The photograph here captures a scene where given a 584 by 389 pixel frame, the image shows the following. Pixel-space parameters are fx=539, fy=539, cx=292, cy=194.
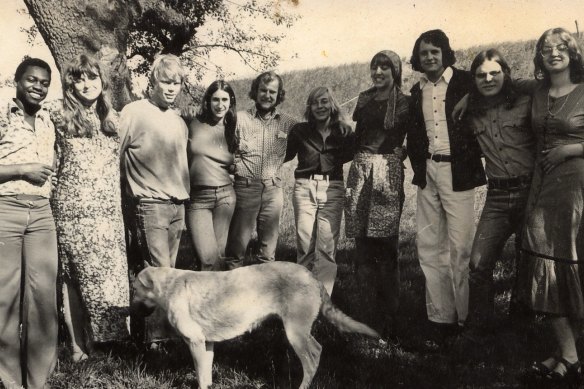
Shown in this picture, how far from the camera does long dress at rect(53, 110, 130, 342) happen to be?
437cm

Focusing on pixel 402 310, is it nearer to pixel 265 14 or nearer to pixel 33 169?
pixel 33 169

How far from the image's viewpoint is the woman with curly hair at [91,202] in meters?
4.36

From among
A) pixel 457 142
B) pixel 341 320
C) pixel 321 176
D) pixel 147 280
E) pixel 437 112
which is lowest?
pixel 341 320

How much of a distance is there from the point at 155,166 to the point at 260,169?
1.33 metres

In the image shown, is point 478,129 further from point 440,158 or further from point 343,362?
point 343,362

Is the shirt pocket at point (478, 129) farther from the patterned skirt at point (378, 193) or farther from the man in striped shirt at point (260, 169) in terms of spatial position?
the man in striped shirt at point (260, 169)

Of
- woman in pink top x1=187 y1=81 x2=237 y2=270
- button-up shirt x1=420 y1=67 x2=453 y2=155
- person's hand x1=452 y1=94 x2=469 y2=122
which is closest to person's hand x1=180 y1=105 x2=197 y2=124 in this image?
woman in pink top x1=187 y1=81 x2=237 y2=270

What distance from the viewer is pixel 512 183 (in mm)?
4844

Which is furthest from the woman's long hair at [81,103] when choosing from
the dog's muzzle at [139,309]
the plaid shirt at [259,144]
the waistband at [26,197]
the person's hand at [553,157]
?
the person's hand at [553,157]

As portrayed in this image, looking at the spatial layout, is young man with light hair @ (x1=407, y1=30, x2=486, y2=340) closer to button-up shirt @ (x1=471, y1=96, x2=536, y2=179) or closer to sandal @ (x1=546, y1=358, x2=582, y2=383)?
button-up shirt @ (x1=471, y1=96, x2=536, y2=179)

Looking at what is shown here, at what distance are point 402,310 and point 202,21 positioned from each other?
10.6 m

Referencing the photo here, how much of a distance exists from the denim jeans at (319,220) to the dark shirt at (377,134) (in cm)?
57

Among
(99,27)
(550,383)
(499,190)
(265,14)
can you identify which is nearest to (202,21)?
(265,14)

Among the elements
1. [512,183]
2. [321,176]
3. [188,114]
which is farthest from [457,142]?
[188,114]
